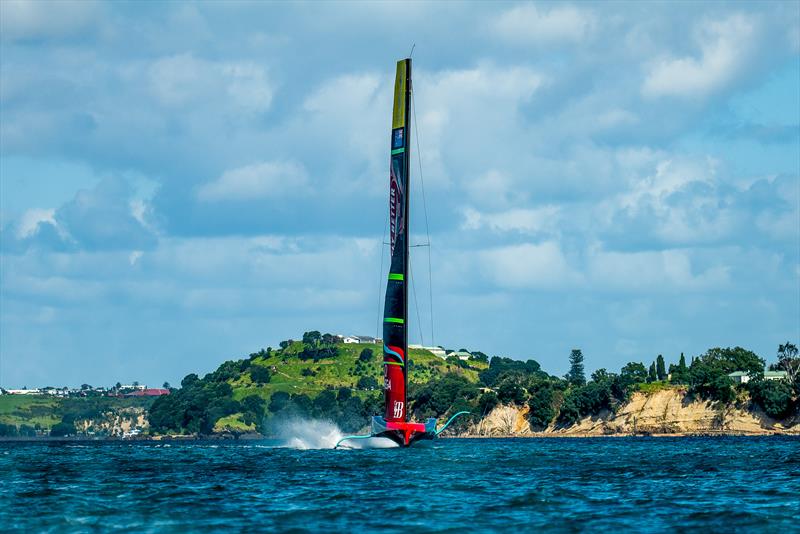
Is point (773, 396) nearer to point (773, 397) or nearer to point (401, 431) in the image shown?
point (773, 397)

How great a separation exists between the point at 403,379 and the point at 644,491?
3359 cm

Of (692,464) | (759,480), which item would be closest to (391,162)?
(692,464)

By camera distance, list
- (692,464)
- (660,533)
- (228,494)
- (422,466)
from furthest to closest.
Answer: (692,464) < (422,466) < (228,494) < (660,533)

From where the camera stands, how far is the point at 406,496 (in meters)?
50.1

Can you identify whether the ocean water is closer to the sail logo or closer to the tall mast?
the tall mast

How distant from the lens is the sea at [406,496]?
4125cm

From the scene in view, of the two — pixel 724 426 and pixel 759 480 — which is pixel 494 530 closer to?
pixel 759 480

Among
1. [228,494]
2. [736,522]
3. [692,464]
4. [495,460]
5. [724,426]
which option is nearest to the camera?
[736,522]

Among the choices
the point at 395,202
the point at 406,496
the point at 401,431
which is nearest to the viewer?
the point at 406,496

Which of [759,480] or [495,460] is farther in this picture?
[495,460]

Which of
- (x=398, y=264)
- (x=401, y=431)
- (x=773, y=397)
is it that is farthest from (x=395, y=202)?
(x=773, y=397)

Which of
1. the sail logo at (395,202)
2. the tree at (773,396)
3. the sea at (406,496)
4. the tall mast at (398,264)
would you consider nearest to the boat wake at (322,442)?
the tall mast at (398,264)

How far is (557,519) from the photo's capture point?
42.2 meters

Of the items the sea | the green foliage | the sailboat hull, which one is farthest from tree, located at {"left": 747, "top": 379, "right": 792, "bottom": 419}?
the sailboat hull
